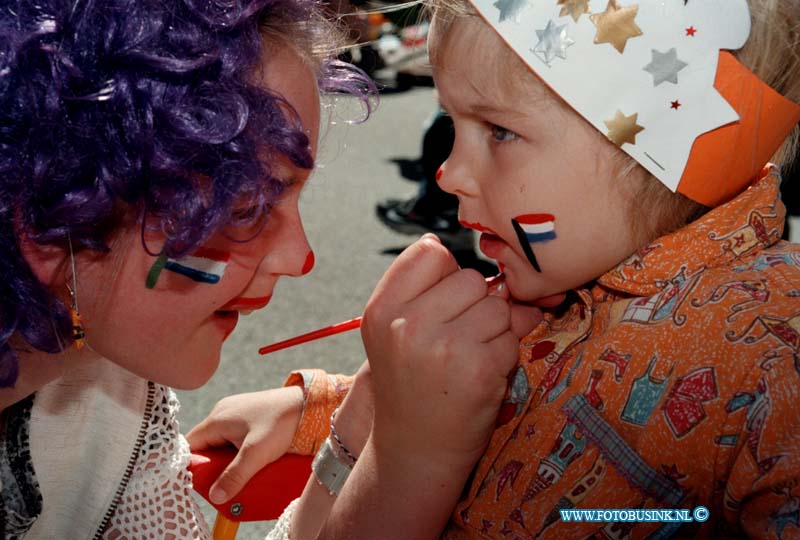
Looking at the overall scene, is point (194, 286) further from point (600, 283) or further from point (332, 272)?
point (332, 272)

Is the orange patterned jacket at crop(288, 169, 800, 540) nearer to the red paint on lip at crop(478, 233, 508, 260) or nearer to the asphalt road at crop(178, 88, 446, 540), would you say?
the red paint on lip at crop(478, 233, 508, 260)

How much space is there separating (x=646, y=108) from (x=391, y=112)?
4.33 metres

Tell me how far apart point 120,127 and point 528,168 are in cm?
40

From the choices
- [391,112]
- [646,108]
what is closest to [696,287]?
[646,108]

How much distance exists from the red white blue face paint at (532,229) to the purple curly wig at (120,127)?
251 mm

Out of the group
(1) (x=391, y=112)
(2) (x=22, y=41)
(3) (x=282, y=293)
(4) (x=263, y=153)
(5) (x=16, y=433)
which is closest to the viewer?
(2) (x=22, y=41)

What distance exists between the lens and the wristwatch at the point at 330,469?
1.10 metres

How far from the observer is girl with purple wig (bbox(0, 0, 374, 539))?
0.83 meters

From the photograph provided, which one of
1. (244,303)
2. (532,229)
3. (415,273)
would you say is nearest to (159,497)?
(244,303)

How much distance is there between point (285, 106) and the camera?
3.10 ft

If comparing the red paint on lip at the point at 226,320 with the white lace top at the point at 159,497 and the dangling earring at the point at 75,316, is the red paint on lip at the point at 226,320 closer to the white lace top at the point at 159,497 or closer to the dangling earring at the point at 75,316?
the dangling earring at the point at 75,316

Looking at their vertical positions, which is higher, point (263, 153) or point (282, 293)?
point (263, 153)

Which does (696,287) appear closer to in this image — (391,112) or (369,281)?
(369,281)

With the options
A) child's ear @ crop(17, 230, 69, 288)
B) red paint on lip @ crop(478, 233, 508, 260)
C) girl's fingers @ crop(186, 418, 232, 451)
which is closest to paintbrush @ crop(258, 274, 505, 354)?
red paint on lip @ crop(478, 233, 508, 260)
